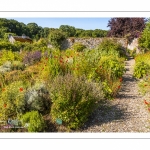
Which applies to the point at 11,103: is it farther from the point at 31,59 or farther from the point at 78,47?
the point at 78,47

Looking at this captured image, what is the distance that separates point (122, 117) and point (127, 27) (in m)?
17.9

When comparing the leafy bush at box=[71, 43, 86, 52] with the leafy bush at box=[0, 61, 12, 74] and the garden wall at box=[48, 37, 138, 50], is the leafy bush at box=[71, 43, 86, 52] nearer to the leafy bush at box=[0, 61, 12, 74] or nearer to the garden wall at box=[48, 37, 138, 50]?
the garden wall at box=[48, 37, 138, 50]

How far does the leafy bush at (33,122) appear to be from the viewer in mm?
3906

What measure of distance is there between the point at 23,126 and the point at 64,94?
100 cm

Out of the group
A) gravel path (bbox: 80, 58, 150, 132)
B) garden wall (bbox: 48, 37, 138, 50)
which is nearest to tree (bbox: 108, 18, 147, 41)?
garden wall (bbox: 48, 37, 138, 50)

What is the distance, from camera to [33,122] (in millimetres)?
3910

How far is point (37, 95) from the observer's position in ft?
15.3

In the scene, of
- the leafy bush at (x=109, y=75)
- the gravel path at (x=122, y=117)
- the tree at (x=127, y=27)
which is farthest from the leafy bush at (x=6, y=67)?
the tree at (x=127, y=27)

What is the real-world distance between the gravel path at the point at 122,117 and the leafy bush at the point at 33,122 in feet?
2.70

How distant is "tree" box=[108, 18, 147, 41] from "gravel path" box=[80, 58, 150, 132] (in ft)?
47.3

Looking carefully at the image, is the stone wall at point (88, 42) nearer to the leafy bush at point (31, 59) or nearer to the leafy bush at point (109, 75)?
the leafy bush at point (31, 59)

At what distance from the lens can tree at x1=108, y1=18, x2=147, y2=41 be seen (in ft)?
63.6

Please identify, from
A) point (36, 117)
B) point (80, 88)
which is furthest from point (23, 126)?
point (80, 88)
